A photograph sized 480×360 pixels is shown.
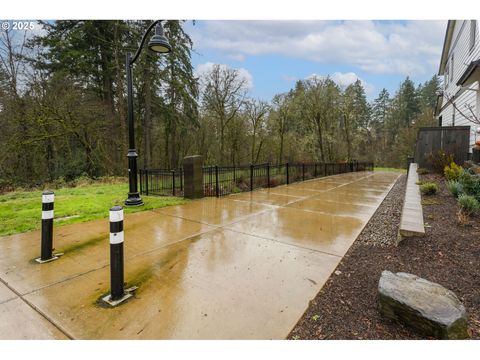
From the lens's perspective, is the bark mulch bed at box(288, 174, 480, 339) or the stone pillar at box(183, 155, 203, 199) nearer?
the bark mulch bed at box(288, 174, 480, 339)

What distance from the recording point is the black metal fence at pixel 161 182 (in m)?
7.67

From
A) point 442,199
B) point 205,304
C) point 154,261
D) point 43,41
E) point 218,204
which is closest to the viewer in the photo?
point 205,304

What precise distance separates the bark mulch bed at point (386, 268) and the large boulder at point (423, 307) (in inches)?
3.7

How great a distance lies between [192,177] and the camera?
7.07 meters

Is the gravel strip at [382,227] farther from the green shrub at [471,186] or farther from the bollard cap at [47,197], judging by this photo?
the bollard cap at [47,197]

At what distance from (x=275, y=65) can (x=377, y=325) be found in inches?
534

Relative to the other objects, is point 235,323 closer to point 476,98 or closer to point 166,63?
point 476,98

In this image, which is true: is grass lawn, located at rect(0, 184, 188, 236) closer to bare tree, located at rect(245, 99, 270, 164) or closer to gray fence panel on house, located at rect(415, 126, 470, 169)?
gray fence panel on house, located at rect(415, 126, 470, 169)

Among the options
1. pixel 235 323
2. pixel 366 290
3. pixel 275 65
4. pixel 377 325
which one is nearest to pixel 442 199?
pixel 366 290

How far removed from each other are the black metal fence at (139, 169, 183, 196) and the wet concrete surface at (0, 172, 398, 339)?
2.48 m

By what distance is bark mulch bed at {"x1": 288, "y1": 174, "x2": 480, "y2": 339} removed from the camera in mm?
1989

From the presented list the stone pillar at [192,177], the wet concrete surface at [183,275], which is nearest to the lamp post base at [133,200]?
the wet concrete surface at [183,275]

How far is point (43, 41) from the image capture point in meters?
13.0

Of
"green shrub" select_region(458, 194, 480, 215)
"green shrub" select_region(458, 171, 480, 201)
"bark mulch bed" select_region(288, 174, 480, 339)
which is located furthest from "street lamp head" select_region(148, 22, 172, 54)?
"green shrub" select_region(458, 171, 480, 201)
